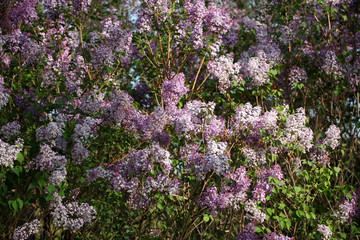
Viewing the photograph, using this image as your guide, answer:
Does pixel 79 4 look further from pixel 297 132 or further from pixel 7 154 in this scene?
pixel 297 132

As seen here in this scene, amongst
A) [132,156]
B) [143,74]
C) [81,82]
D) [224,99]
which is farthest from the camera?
[143,74]

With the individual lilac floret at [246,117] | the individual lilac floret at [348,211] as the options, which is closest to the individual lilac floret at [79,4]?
the individual lilac floret at [246,117]

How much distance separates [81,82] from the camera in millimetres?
4980

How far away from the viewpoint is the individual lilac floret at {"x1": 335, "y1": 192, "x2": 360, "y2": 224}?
184 inches

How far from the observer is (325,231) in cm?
437

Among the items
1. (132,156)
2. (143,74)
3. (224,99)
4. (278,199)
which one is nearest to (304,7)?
(224,99)

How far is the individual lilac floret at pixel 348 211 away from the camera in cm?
467

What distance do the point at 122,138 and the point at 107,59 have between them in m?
0.91

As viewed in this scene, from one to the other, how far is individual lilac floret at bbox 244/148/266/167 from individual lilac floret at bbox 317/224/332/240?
0.96 m

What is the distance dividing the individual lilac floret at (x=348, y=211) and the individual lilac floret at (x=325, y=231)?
1.23 ft

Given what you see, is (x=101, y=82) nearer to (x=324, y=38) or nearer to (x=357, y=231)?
(x=357, y=231)

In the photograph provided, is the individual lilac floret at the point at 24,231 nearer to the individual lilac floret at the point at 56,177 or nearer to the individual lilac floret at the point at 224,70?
the individual lilac floret at the point at 56,177

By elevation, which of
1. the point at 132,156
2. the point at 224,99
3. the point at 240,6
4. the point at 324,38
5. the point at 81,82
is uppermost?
the point at 240,6

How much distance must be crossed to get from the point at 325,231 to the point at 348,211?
536 millimetres
